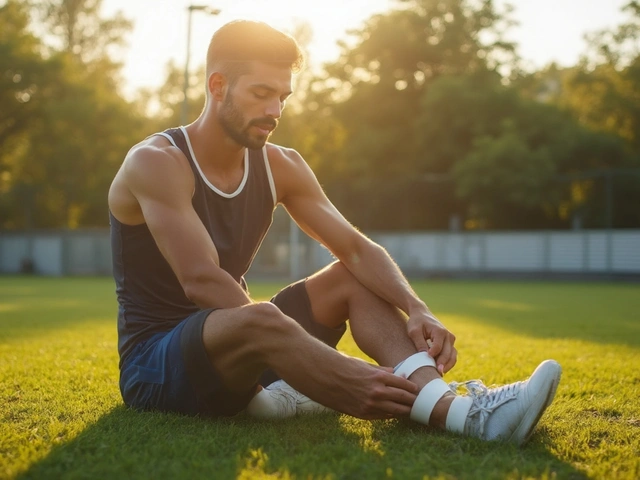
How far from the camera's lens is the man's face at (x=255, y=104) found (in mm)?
3137

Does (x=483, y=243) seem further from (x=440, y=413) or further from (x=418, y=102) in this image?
(x=440, y=413)

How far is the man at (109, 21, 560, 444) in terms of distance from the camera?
2.62 m

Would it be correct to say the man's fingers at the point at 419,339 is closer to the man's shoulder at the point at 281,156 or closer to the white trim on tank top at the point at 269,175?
the white trim on tank top at the point at 269,175

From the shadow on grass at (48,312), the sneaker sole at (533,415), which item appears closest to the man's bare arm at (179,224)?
the sneaker sole at (533,415)

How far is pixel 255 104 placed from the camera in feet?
10.4

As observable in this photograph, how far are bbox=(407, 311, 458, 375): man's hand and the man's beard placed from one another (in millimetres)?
980

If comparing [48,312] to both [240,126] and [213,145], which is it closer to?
[213,145]

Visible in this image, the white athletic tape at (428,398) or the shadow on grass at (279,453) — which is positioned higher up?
the white athletic tape at (428,398)

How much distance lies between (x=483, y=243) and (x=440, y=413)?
20.1 meters

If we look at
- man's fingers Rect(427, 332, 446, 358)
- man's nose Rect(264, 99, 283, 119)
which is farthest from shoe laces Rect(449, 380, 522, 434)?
man's nose Rect(264, 99, 283, 119)

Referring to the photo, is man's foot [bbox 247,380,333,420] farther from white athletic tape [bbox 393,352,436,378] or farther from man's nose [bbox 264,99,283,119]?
man's nose [bbox 264,99,283,119]

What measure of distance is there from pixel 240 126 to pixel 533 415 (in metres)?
1.62

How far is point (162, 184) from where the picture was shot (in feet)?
9.59

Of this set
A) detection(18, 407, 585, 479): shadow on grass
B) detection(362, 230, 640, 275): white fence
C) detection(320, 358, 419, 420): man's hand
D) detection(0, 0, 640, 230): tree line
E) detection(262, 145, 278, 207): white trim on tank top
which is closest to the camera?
detection(18, 407, 585, 479): shadow on grass
